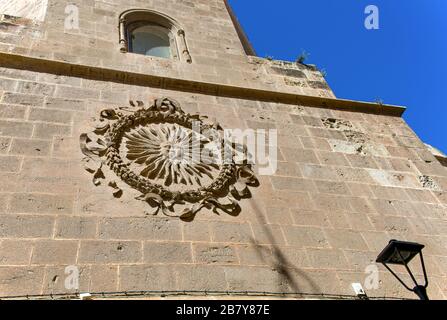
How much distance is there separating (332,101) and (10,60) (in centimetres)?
442

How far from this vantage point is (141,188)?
4.23m

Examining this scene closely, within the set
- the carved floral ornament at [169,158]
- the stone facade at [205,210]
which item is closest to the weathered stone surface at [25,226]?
the stone facade at [205,210]

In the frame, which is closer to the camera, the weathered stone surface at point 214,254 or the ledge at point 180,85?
the weathered stone surface at point 214,254

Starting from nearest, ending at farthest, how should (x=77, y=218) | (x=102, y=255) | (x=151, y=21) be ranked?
(x=102, y=255), (x=77, y=218), (x=151, y=21)

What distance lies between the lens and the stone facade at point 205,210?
355 cm

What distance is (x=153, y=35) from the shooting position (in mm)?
7762

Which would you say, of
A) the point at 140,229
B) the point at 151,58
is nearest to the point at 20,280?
the point at 140,229

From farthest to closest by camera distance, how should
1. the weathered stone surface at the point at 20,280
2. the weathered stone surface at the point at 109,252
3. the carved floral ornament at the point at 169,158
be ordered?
the carved floral ornament at the point at 169,158
the weathered stone surface at the point at 109,252
the weathered stone surface at the point at 20,280

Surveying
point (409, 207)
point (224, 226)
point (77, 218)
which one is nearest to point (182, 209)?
point (224, 226)

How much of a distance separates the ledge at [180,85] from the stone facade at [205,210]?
16mm

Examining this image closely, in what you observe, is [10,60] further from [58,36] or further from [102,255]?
[102,255]

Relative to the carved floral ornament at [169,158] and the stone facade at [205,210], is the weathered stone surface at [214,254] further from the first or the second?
the carved floral ornament at [169,158]

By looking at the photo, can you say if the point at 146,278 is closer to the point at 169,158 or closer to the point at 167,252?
A: the point at 167,252

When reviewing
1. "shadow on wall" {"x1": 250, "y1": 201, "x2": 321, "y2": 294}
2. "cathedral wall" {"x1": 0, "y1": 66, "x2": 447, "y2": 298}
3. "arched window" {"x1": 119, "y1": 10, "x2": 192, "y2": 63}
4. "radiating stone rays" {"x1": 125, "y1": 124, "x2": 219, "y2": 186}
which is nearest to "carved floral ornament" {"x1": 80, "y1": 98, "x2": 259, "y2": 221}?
"radiating stone rays" {"x1": 125, "y1": 124, "x2": 219, "y2": 186}
